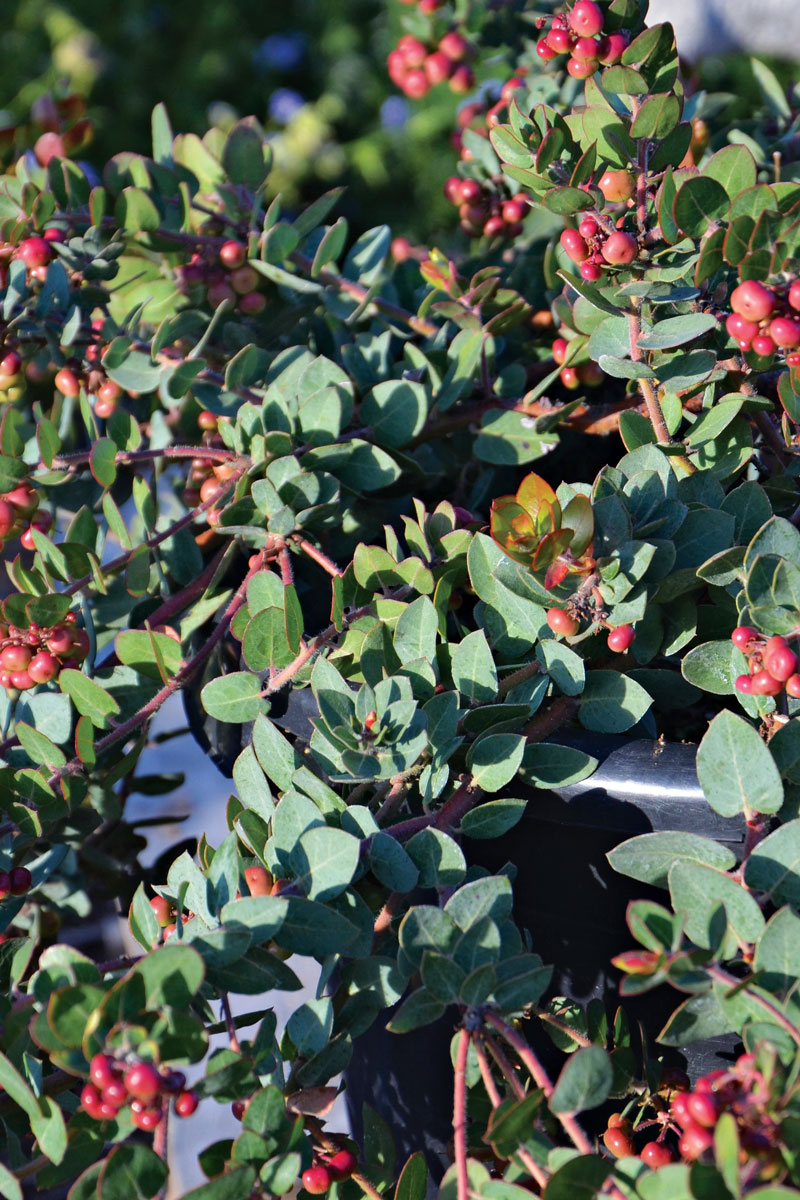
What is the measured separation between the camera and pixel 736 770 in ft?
1.69

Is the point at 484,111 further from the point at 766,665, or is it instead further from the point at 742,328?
the point at 766,665

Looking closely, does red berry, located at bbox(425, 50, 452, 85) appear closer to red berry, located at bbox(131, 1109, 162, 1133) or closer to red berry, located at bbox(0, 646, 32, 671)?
red berry, located at bbox(0, 646, 32, 671)

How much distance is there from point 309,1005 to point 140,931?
103 millimetres

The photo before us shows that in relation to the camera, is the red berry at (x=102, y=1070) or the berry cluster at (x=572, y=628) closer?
the red berry at (x=102, y=1070)

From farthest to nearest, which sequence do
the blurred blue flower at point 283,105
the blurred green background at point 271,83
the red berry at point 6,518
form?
the blurred blue flower at point 283,105 < the blurred green background at point 271,83 < the red berry at point 6,518

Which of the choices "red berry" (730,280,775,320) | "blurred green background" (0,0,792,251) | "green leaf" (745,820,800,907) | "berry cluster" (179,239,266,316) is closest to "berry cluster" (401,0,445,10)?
"berry cluster" (179,239,266,316)

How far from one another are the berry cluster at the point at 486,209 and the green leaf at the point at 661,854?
679 millimetres

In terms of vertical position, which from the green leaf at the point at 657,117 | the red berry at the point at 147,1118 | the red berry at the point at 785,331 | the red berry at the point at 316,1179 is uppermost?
the green leaf at the point at 657,117

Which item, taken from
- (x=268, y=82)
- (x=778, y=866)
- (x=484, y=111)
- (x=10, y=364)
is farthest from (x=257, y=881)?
(x=268, y=82)

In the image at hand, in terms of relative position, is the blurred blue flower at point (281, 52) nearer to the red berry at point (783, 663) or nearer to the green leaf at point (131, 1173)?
the red berry at point (783, 663)

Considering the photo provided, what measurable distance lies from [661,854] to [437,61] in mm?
925

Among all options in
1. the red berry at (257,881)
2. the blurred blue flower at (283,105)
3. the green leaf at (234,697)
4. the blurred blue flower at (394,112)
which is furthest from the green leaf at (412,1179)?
the blurred blue flower at (283,105)

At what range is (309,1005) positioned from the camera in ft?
1.77

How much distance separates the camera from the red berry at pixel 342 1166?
54cm
